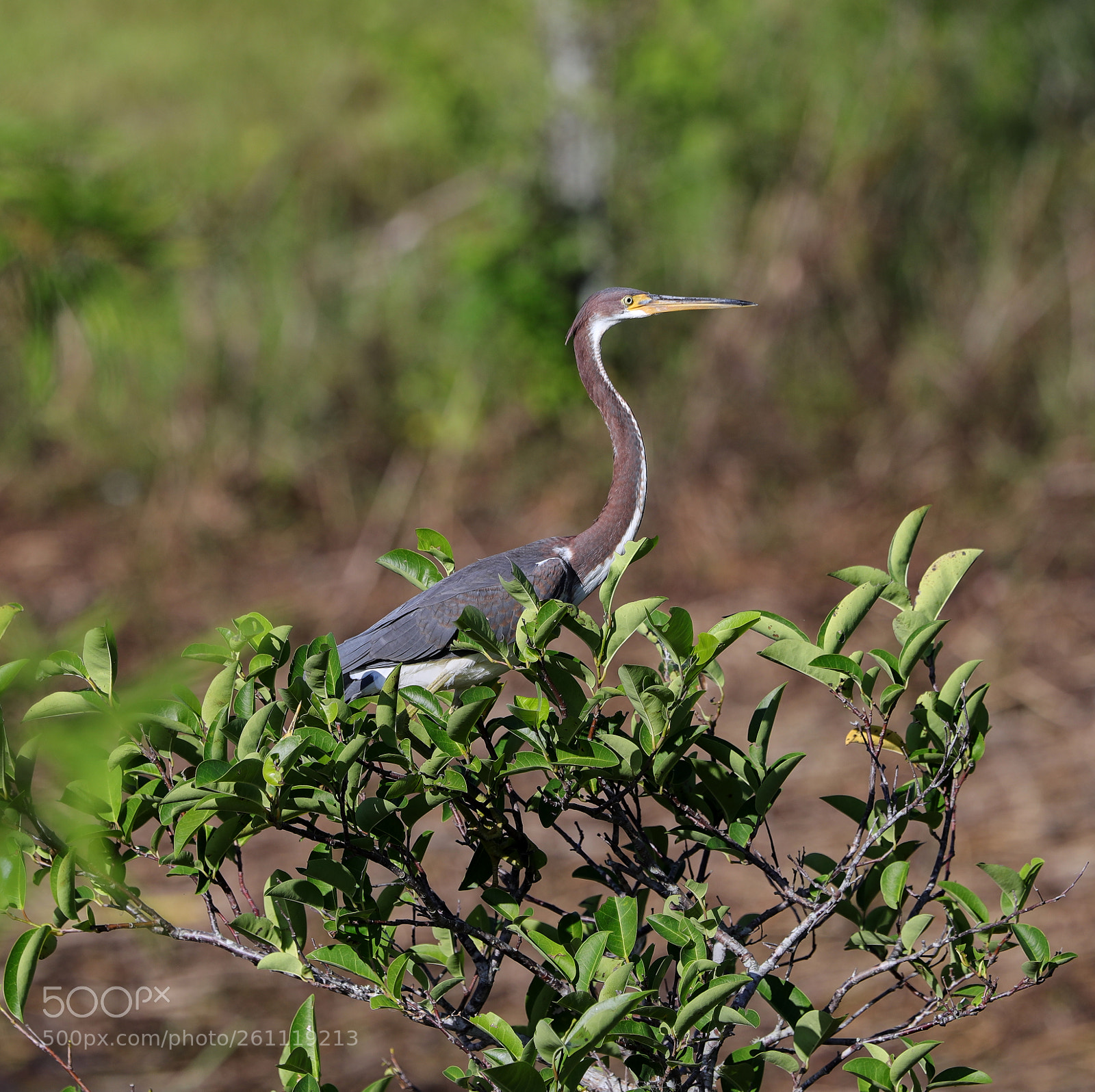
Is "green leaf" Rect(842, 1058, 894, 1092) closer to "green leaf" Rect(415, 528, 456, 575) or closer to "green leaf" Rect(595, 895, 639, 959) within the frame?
"green leaf" Rect(595, 895, 639, 959)

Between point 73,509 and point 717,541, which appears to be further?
point 73,509

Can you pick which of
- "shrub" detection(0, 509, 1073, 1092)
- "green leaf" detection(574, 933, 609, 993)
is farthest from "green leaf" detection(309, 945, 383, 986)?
"green leaf" detection(574, 933, 609, 993)

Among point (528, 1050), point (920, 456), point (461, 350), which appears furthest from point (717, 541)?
point (528, 1050)

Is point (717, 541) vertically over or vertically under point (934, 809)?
under

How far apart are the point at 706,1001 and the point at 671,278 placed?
20.6 ft

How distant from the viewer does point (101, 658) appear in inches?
57.7

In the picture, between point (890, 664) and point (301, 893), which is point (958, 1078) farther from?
point (301, 893)

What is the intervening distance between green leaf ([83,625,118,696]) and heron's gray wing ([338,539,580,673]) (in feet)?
3.51

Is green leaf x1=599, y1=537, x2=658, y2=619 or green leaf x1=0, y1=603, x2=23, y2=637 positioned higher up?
green leaf x1=0, y1=603, x2=23, y2=637

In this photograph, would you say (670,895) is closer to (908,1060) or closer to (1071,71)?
(908,1060)

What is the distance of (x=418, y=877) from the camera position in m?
1.60

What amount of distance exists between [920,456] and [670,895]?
505cm

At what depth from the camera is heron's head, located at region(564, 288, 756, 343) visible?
2.69 meters

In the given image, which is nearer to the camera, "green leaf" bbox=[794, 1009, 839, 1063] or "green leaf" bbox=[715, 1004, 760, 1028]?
"green leaf" bbox=[715, 1004, 760, 1028]
